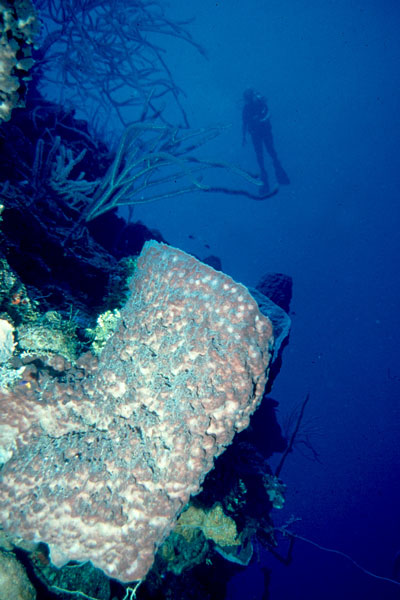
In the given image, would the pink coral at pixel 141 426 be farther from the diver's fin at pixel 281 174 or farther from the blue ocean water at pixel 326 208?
the blue ocean water at pixel 326 208

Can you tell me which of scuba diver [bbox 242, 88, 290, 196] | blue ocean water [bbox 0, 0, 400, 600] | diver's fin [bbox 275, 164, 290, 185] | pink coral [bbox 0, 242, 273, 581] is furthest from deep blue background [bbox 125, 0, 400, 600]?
pink coral [bbox 0, 242, 273, 581]

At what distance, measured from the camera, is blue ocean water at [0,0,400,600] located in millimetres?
47094

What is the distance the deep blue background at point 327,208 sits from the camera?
4714cm

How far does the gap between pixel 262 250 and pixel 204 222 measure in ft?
60.6

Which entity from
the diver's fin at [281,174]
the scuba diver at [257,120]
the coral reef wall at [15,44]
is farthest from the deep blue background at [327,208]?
the coral reef wall at [15,44]

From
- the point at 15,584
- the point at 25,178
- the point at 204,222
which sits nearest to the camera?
the point at 15,584

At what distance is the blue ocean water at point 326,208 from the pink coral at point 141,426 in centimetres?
4526

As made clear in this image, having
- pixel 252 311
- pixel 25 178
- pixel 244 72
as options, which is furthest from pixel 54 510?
pixel 244 72

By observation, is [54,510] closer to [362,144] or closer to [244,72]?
[362,144]

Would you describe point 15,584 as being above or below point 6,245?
below

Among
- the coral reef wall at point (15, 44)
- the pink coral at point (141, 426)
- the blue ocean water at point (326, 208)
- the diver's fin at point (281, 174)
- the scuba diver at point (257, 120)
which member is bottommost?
the pink coral at point (141, 426)

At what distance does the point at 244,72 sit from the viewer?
71.6 metres

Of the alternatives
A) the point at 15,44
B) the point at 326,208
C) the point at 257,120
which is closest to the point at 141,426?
the point at 15,44

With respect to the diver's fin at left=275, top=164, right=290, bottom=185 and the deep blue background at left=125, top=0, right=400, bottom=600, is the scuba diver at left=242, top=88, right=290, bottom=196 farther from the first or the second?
the deep blue background at left=125, top=0, right=400, bottom=600
